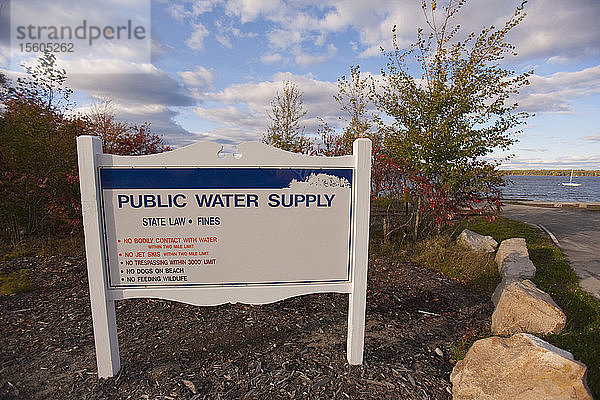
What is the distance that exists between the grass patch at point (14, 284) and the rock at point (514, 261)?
22.7 ft

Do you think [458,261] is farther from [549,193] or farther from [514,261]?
[549,193]

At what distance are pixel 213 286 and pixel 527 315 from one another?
3142 millimetres

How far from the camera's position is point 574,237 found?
888 cm

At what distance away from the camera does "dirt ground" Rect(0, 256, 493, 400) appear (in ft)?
8.39

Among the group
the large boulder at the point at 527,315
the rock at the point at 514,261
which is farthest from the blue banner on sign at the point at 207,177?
the rock at the point at 514,261

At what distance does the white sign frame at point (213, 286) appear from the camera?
2.50 metres

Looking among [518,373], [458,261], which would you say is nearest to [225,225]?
[518,373]

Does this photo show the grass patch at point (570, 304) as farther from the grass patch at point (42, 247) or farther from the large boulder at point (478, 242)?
the grass patch at point (42, 247)

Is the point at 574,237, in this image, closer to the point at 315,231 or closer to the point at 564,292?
the point at 564,292

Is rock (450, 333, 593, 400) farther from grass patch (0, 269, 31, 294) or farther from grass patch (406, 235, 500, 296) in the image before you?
grass patch (0, 269, 31, 294)

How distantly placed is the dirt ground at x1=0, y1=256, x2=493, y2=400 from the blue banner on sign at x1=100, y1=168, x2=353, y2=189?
63.8 inches

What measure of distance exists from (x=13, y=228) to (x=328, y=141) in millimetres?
7663

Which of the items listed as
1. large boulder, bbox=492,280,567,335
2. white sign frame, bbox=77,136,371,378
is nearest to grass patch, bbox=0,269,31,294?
white sign frame, bbox=77,136,371,378

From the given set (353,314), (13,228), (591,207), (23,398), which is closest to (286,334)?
(353,314)
